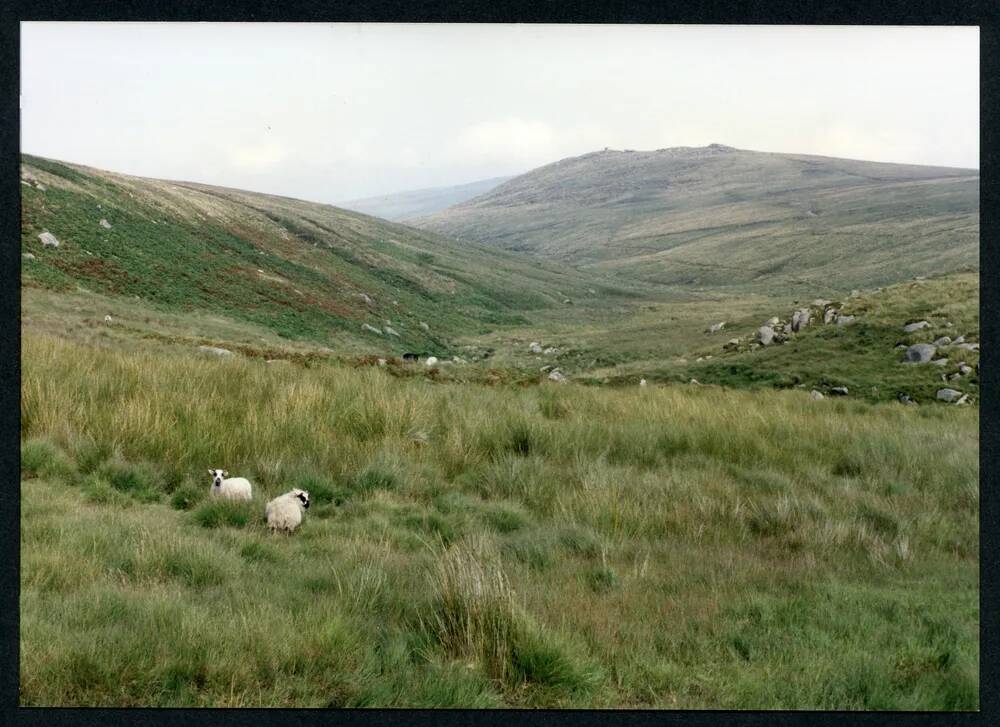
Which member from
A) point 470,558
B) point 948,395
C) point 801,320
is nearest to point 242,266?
point 801,320

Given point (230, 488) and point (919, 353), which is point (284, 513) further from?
point (919, 353)

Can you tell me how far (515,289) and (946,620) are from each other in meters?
73.6

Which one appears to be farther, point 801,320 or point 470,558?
point 801,320

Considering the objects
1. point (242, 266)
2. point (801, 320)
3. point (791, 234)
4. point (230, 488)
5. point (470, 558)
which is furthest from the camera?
point (791, 234)

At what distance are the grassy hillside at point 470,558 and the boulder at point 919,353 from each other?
1112 cm

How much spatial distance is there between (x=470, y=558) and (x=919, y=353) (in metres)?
18.3

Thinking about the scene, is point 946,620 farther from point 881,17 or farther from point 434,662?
point 881,17

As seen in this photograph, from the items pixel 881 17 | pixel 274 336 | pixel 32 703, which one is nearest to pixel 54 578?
pixel 32 703

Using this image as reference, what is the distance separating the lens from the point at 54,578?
3566mm

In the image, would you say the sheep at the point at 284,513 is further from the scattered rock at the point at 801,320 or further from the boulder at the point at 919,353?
the scattered rock at the point at 801,320

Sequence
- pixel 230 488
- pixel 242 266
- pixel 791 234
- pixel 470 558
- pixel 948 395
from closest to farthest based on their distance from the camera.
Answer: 1. pixel 470 558
2. pixel 230 488
3. pixel 948 395
4. pixel 242 266
5. pixel 791 234

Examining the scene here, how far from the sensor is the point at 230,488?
16.7 ft

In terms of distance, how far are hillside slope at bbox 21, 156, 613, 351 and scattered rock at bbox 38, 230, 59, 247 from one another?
22 centimetres

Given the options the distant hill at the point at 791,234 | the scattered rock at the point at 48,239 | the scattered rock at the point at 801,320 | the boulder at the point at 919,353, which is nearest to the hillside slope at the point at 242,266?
the scattered rock at the point at 48,239
